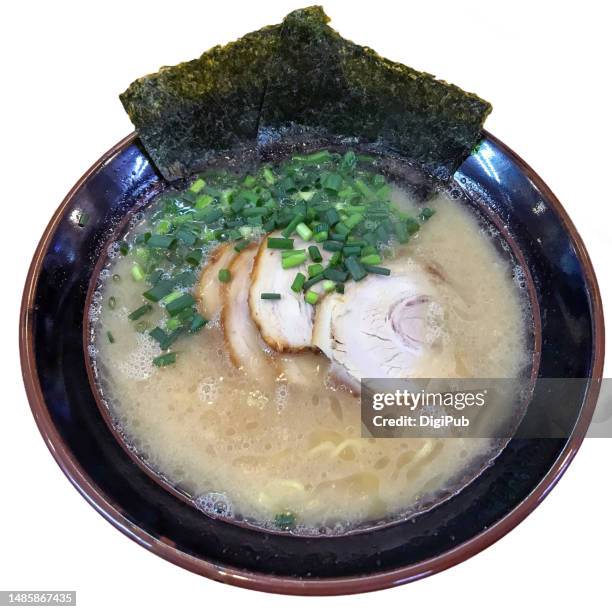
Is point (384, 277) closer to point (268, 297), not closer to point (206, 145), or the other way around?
point (268, 297)

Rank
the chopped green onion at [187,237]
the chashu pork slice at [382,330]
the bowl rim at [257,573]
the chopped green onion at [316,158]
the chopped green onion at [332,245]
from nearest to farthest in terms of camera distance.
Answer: the bowl rim at [257,573] < the chashu pork slice at [382,330] < the chopped green onion at [332,245] < the chopped green onion at [187,237] < the chopped green onion at [316,158]

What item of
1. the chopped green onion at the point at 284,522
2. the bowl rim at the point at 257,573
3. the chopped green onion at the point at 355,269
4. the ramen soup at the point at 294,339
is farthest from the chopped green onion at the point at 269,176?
the chopped green onion at the point at 284,522

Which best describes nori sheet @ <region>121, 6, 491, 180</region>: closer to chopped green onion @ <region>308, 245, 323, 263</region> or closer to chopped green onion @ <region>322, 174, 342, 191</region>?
chopped green onion @ <region>322, 174, 342, 191</region>

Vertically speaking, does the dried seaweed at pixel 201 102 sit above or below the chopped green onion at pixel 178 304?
above

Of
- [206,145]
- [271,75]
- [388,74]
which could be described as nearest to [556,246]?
[388,74]

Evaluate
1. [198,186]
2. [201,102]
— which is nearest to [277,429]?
[198,186]

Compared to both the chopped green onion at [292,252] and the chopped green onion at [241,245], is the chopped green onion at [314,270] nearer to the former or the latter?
the chopped green onion at [292,252]

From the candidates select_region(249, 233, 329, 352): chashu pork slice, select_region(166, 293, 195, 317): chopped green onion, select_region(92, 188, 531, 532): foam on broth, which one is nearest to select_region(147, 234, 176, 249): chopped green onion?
select_region(92, 188, 531, 532): foam on broth

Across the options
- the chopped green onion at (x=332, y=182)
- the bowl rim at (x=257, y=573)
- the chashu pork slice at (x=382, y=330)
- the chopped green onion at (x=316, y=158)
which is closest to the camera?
the bowl rim at (x=257, y=573)
